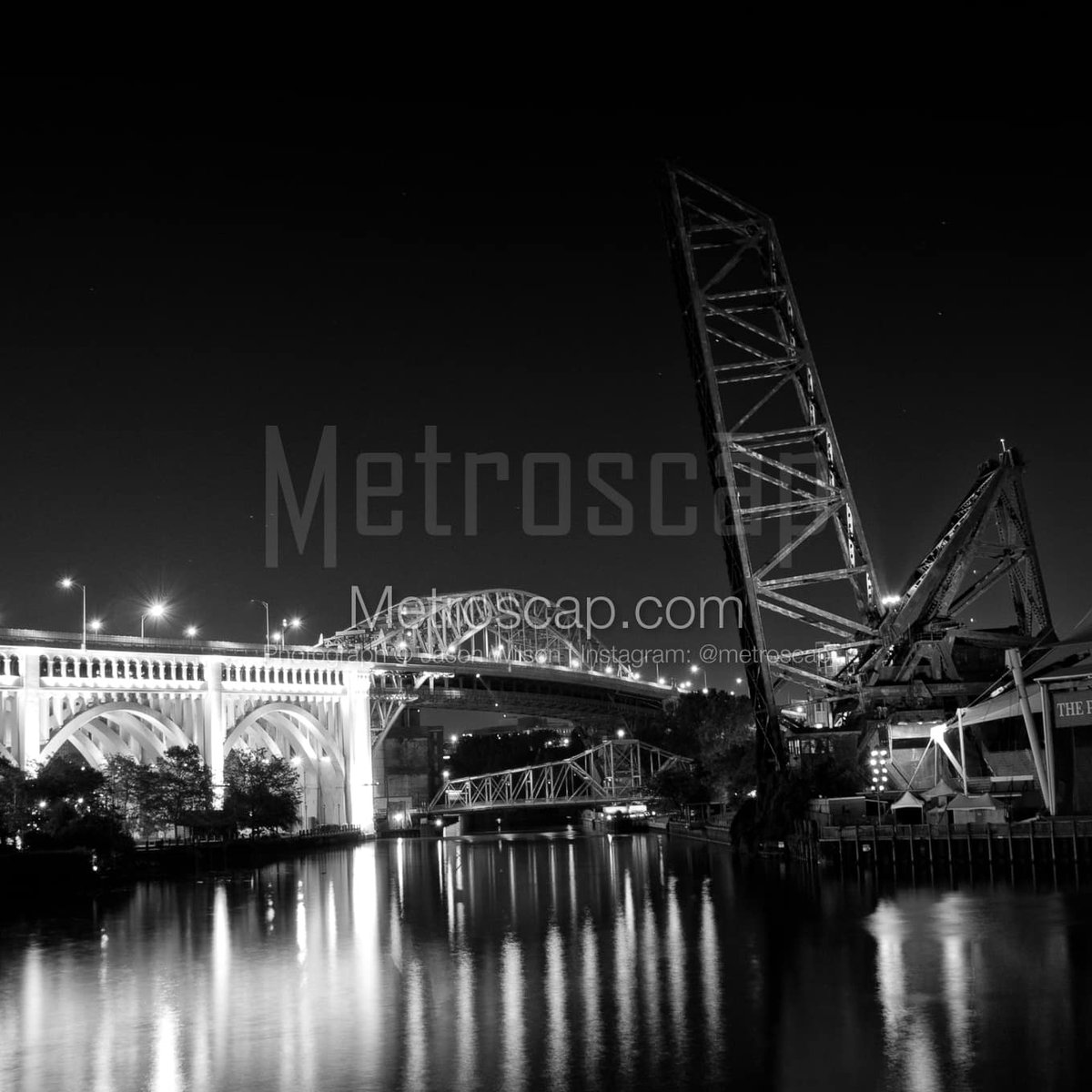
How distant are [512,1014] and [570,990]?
2921 mm

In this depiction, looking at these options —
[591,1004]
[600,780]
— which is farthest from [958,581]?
[600,780]

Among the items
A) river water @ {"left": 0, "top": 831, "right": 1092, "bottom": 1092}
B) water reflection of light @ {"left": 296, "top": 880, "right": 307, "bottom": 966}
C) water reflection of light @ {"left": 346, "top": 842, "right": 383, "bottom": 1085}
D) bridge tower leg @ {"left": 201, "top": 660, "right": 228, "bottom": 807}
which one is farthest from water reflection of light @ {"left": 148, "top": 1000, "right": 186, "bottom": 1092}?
bridge tower leg @ {"left": 201, "top": 660, "right": 228, "bottom": 807}

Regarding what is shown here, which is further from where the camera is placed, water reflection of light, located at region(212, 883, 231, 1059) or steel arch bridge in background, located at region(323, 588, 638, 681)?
steel arch bridge in background, located at region(323, 588, 638, 681)

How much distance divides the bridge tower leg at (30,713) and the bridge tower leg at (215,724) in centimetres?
1050

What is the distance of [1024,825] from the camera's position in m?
47.0

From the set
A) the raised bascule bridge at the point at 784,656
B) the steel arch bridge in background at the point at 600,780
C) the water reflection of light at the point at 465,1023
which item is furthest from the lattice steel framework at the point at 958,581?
the steel arch bridge in background at the point at 600,780

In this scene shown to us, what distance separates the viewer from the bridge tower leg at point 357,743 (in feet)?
274

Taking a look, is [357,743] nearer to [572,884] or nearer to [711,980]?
[572,884]

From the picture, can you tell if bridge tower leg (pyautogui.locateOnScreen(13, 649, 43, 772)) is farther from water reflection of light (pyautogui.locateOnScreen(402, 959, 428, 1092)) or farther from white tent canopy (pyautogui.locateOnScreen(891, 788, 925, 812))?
white tent canopy (pyautogui.locateOnScreen(891, 788, 925, 812))

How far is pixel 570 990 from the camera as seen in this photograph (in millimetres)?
29078

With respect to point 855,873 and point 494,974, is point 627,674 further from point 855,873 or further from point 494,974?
point 494,974

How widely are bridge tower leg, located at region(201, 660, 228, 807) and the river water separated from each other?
62.6ft

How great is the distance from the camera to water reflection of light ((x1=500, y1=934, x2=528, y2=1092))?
21.6m

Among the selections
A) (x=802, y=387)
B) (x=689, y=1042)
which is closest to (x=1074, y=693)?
(x=802, y=387)
